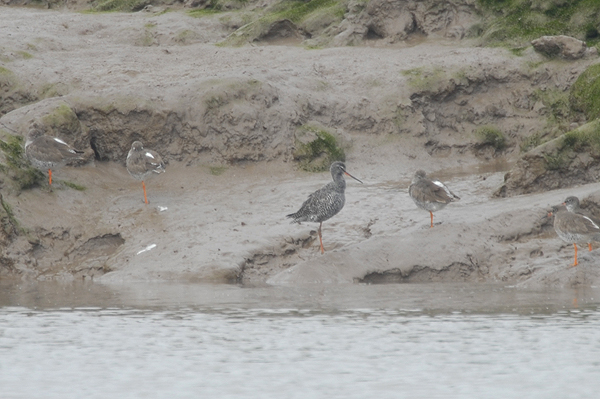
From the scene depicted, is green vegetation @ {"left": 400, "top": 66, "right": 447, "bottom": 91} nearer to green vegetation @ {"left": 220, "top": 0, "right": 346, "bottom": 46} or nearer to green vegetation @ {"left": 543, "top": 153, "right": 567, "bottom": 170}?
green vegetation @ {"left": 220, "top": 0, "right": 346, "bottom": 46}

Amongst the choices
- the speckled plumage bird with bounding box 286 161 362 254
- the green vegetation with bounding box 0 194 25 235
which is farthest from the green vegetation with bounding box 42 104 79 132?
the speckled plumage bird with bounding box 286 161 362 254

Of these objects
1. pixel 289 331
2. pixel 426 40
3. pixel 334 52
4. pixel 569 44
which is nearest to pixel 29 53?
pixel 334 52

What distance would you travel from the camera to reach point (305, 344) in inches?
359

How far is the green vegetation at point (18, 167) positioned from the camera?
52.9 feet

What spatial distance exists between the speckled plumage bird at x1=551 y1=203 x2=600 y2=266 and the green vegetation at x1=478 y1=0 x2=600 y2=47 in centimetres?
888

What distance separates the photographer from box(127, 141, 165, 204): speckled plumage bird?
16.7 m

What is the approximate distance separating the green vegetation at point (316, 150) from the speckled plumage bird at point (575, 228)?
20.2ft

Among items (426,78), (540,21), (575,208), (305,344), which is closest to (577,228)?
(575,208)

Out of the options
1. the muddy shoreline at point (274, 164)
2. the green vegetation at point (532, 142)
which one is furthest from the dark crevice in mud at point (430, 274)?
the green vegetation at point (532, 142)

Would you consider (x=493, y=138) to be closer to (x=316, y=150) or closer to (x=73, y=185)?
(x=316, y=150)

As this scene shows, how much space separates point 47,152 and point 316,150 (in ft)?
17.1

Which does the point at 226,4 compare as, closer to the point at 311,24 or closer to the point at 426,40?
the point at 311,24

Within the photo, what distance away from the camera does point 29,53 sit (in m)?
20.9

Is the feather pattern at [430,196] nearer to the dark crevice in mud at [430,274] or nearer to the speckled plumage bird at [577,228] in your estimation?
the dark crevice in mud at [430,274]
